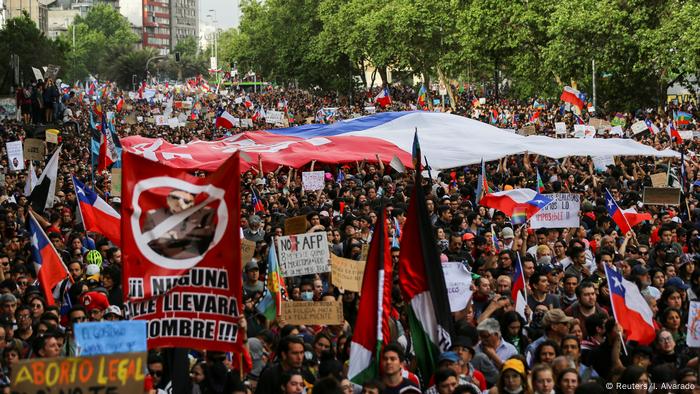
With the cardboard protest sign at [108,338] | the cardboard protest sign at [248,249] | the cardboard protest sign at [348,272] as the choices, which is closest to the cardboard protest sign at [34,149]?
the cardboard protest sign at [248,249]

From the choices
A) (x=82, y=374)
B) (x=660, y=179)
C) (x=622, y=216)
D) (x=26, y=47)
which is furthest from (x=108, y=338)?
(x=26, y=47)

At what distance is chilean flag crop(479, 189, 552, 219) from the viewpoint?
1572 centimetres

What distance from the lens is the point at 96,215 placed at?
14828 millimetres

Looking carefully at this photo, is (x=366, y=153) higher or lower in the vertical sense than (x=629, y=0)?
lower

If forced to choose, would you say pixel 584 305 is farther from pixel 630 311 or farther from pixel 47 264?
pixel 47 264

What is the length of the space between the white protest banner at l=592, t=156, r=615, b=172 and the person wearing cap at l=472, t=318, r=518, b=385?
16969 millimetres

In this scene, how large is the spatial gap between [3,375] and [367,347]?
233cm

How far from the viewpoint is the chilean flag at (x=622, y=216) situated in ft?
51.6

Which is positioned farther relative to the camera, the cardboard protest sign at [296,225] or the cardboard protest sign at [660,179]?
the cardboard protest sign at [660,179]

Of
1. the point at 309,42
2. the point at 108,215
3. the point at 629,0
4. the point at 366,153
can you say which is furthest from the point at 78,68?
the point at 108,215

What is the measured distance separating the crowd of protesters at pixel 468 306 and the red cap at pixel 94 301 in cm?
2

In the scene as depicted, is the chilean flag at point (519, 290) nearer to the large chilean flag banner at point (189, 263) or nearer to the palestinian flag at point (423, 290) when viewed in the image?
the palestinian flag at point (423, 290)

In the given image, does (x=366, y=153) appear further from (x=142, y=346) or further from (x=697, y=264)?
(x=142, y=346)

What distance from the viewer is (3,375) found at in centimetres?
874
